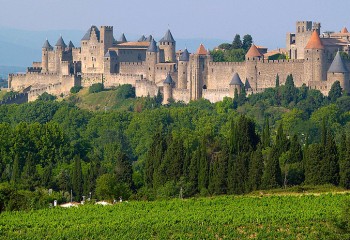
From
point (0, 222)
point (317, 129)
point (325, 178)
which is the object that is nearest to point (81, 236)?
point (0, 222)

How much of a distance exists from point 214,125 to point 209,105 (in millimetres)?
4106

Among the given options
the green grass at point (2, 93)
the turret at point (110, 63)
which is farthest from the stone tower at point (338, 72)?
the green grass at point (2, 93)

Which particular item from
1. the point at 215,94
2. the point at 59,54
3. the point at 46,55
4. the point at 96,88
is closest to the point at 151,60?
the point at 96,88

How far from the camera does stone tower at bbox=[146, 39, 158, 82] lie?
96.2 m

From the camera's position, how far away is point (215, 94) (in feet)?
300

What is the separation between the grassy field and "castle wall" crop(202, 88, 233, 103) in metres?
40.5

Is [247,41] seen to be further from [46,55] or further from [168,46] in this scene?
[46,55]

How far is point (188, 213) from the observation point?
4691cm

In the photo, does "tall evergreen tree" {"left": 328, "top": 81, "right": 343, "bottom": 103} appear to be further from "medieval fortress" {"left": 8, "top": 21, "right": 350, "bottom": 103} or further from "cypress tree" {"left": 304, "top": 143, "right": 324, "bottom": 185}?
"cypress tree" {"left": 304, "top": 143, "right": 324, "bottom": 185}

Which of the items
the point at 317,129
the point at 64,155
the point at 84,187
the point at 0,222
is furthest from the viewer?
the point at 317,129

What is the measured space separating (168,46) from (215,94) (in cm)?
917

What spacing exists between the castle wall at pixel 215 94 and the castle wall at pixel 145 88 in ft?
14.2

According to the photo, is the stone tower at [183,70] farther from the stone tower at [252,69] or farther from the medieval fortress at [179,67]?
the stone tower at [252,69]

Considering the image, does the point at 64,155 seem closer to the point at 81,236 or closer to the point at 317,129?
the point at 317,129
